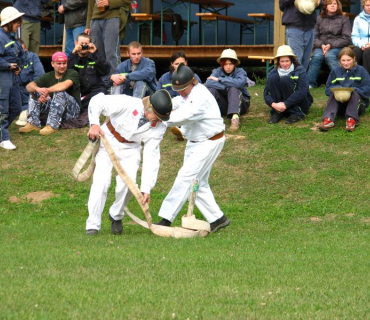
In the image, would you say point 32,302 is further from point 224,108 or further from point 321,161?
point 224,108

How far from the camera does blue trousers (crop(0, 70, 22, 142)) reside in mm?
14523

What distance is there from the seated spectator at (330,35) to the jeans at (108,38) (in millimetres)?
4285

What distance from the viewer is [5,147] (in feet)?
48.4

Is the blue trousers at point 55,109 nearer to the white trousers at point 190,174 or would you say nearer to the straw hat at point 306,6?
the straw hat at point 306,6

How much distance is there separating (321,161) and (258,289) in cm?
690

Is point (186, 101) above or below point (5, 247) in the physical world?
above

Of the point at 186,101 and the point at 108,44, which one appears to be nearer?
the point at 186,101

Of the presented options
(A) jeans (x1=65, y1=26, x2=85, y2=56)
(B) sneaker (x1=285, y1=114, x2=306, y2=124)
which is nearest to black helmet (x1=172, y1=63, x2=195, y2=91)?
(B) sneaker (x1=285, y1=114, x2=306, y2=124)

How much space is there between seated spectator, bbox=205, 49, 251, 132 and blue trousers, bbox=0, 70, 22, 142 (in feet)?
11.6

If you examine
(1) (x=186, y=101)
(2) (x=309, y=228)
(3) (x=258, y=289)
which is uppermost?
(1) (x=186, y=101)

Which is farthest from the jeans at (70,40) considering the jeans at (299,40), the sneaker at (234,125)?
the jeans at (299,40)

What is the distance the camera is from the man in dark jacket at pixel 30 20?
17.2m

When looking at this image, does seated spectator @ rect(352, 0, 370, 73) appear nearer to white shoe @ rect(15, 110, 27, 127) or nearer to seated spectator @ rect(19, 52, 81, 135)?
seated spectator @ rect(19, 52, 81, 135)

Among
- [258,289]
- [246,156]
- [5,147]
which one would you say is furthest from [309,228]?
[5,147]
